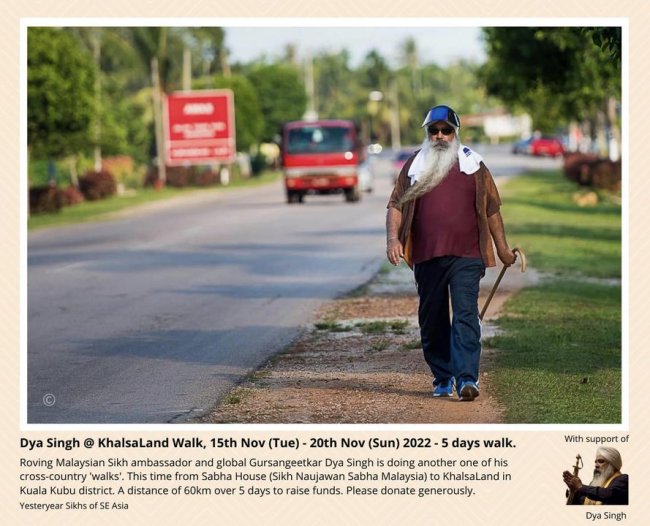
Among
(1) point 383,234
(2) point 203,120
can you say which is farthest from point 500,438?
(2) point 203,120

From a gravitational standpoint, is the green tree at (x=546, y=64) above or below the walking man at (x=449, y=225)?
above

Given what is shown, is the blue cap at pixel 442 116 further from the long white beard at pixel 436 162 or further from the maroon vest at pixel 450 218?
the maroon vest at pixel 450 218

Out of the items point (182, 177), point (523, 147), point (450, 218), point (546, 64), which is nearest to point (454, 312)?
point (450, 218)

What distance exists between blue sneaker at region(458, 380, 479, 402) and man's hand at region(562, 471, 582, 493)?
1.91m

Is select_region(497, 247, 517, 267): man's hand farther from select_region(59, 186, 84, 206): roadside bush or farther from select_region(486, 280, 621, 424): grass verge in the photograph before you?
select_region(59, 186, 84, 206): roadside bush

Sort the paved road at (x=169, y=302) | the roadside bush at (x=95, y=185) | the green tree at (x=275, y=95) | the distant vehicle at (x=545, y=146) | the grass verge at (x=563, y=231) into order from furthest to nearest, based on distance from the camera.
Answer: the green tree at (x=275, y=95) → the distant vehicle at (x=545, y=146) → the roadside bush at (x=95, y=185) → the grass verge at (x=563, y=231) → the paved road at (x=169, y=302)

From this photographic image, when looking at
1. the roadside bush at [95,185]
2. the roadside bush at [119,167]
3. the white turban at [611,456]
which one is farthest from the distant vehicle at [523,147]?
the white turban at [611,456]

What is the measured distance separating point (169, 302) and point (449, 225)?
8.47 metres

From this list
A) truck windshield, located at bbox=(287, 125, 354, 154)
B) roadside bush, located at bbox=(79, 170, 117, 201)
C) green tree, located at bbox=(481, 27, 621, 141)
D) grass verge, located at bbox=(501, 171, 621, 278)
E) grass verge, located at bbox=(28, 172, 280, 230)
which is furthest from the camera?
roadside bush, located at bbox=(79, 170, 117, 201)

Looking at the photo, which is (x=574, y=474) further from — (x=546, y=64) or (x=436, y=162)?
(x=546, y=64)

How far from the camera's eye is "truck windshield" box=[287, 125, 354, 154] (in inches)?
1770

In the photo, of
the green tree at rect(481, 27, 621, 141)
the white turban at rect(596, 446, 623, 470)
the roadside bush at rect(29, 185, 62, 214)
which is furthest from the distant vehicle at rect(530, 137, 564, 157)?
the white turban at rect(596, 446, 623, 470)

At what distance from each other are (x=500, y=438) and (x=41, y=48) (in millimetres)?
37550

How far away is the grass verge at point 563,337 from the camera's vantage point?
1059 cm
